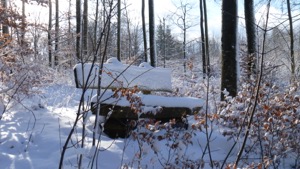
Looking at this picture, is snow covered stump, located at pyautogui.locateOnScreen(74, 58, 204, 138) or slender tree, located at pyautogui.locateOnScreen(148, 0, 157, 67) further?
slender tree, located at pyautogui.locateOnScreen(148, 0, 157, 67)

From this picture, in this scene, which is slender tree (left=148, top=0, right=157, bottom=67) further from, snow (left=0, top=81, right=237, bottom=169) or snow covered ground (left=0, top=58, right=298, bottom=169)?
snow (left=0, top=81, right=237, bottom=169)

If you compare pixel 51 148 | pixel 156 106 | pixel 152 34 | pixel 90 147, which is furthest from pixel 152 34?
pixel 90 147

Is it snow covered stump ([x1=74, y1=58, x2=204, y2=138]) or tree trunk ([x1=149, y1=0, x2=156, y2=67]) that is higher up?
tree trunk ([x1=149, y1=0, x2=156, y2=67])

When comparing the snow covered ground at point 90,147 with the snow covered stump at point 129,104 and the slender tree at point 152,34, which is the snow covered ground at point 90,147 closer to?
the snow covered stump at point 129,104

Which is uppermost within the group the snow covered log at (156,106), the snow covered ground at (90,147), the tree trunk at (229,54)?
the tree trunk at (229,54)

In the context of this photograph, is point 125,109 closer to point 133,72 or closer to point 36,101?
point 133,72

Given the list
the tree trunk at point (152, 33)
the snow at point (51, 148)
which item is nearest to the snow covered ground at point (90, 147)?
the snow at point (51, 148)

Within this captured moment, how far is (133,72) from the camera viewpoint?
495cm

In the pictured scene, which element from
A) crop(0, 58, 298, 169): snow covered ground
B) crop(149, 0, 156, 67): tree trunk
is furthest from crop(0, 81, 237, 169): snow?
crop(149, 0, 156, 67): tree trunk

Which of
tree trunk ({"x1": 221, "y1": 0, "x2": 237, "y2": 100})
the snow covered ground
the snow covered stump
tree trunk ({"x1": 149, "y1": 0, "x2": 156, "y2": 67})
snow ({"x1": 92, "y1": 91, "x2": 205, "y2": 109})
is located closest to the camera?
the snow covered ground

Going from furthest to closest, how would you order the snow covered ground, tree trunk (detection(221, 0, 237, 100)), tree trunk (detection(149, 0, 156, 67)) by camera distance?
tree trunk (detection(149, 0, 156, 67)) → tree trunk (detection(221, 0, 237, 100)) → the snow covered ground

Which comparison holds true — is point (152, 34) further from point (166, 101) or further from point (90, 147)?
point (90, 147)

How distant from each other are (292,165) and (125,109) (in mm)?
2165

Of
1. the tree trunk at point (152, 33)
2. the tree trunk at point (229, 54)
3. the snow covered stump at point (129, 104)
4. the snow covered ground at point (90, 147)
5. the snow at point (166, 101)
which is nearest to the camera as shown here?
the snow covered ground at point (90, 147)
